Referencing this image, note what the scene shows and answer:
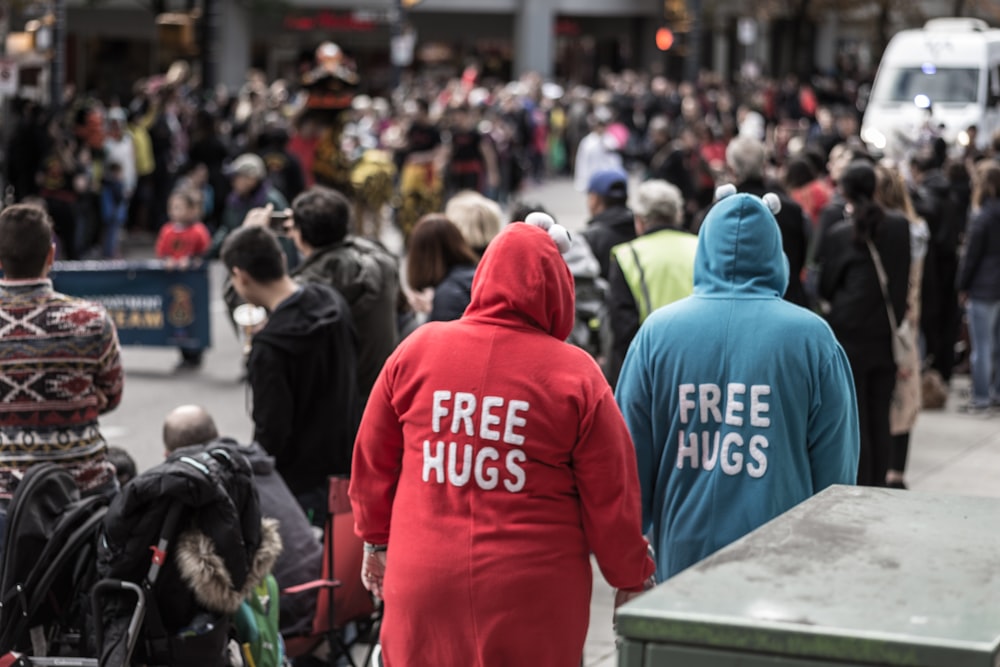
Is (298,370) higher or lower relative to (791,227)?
lower

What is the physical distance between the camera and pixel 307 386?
21.7ft

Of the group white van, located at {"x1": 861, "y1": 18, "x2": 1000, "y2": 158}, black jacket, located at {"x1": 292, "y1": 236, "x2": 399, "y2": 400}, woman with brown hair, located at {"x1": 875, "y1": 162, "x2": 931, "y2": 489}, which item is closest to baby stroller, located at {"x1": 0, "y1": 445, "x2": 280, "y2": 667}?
black jacket, located at {"x1": 292, "y1": 236, "x2": 399, "y2": 400}

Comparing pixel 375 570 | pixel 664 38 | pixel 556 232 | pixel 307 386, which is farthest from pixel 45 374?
pixel 664 38

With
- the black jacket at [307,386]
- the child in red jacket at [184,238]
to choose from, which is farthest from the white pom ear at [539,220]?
the child in red jacket at [184,238]

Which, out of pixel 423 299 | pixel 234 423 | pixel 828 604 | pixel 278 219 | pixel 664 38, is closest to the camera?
pixel 828 604

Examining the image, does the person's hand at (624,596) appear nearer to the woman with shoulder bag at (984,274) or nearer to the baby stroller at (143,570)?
the baby stroller at (143,570)

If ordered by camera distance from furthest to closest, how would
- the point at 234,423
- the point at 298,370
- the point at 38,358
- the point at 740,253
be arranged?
1. the point at 234,423
2. the point at 298,370
3. the point at 38,358
4. the point at 740,253

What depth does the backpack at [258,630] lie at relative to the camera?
573cm

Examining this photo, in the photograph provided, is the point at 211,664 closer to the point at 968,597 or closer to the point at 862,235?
the point at 968,597

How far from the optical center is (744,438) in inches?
187

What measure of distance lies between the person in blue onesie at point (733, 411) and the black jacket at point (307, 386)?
1.98m

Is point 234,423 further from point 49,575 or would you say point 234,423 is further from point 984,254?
point 49,575

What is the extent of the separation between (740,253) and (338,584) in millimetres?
2082

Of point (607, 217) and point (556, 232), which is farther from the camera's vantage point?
point (607, 217)
